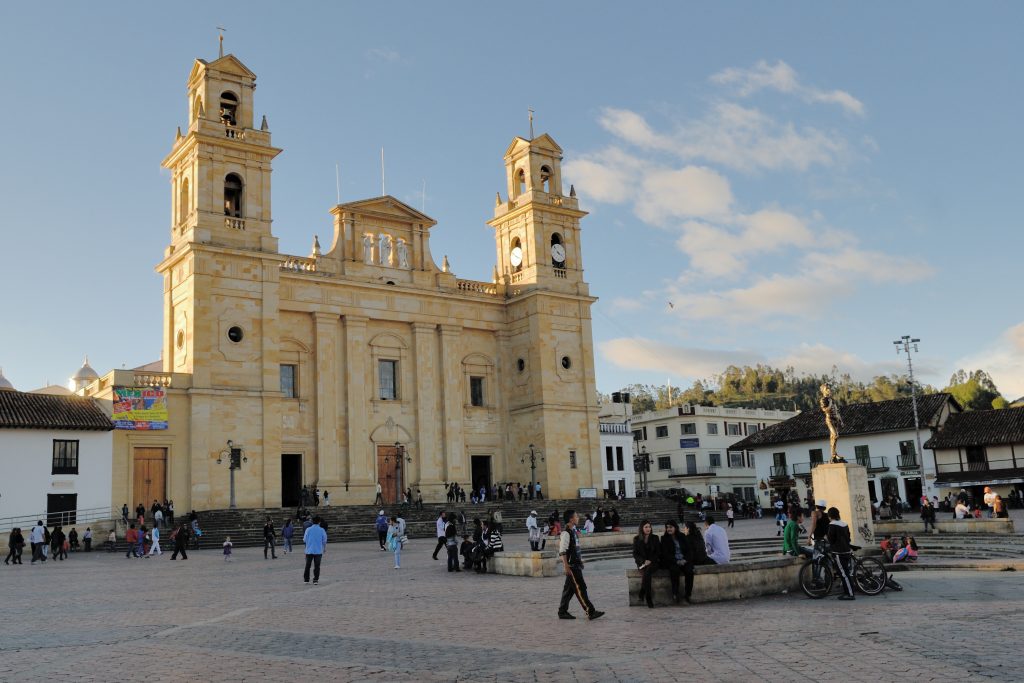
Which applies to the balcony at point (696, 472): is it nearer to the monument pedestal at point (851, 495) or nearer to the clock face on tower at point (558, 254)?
the clock face on tower at point (558, 254)

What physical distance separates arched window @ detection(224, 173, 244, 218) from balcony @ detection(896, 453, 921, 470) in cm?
3649

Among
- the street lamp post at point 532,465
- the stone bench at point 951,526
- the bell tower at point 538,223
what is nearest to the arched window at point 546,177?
the bell tower at point 538,223

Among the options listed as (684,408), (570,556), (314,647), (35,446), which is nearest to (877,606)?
(570,556)

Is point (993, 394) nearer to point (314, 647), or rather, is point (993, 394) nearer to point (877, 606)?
point (877, 606)

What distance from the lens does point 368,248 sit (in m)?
45.7

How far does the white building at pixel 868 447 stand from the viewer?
50.2 meters

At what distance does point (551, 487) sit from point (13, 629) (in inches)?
1393

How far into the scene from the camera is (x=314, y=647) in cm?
1045

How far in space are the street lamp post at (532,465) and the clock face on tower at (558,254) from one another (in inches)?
400

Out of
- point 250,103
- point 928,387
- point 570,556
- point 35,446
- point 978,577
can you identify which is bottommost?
point 978,577

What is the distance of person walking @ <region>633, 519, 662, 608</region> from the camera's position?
1310 centimetres

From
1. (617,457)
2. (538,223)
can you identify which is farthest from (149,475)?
(617,457)

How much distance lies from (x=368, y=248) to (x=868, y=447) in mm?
29835

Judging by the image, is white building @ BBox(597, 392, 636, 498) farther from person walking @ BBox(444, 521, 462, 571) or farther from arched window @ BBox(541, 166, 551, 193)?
person walking @ BBox(444, 521, 462, 571)
